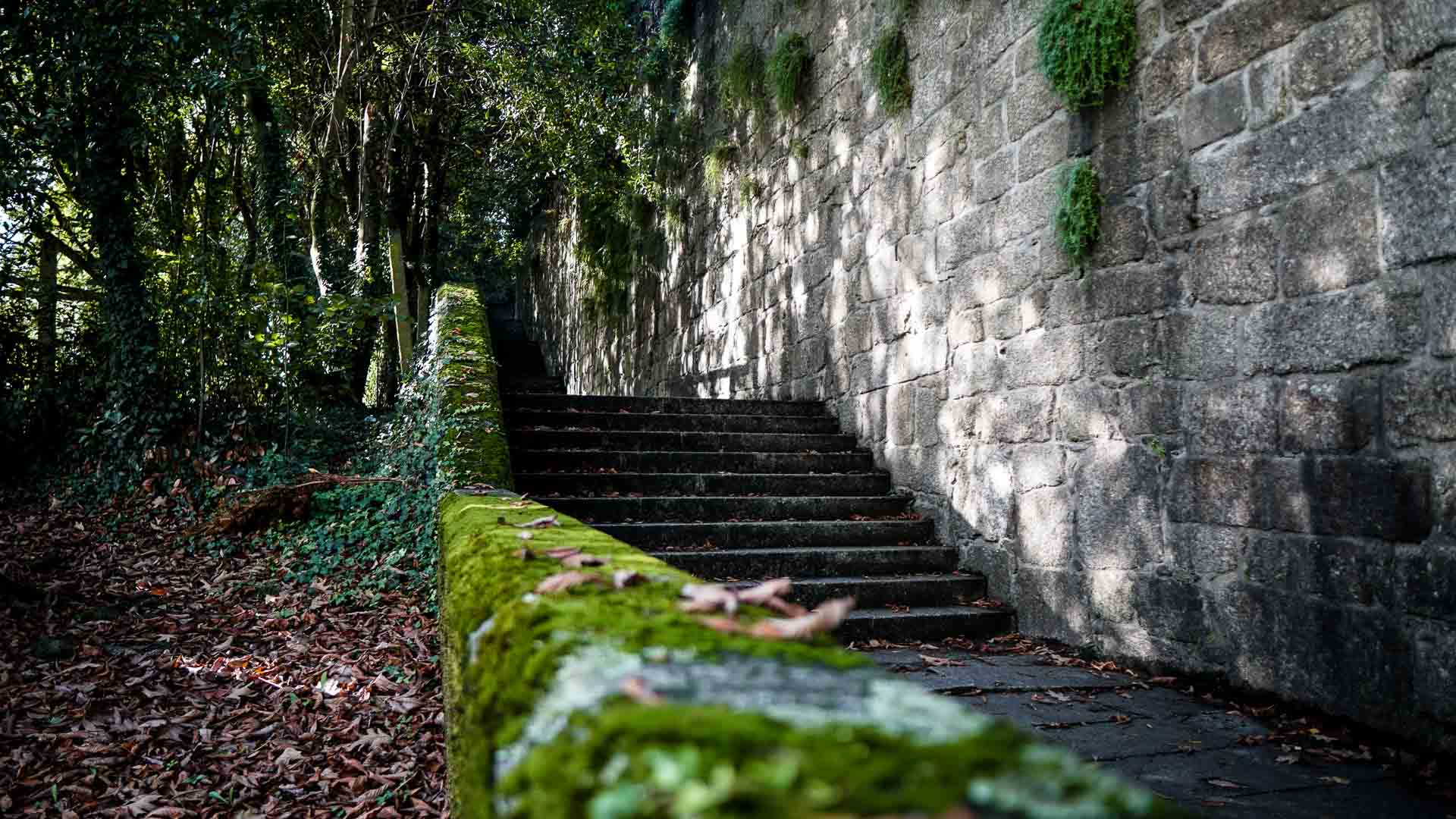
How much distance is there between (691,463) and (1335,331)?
13.2ft

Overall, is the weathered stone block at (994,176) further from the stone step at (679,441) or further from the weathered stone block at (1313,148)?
the stone step at (679,441)

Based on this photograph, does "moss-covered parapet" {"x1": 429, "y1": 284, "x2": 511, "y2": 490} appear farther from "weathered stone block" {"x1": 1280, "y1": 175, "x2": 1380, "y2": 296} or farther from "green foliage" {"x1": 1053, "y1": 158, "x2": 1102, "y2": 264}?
"weathered stone block" {"x1": 1280, "y1": 175, "x2": 1380, "y2": 296}

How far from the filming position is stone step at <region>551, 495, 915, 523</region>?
539 cm

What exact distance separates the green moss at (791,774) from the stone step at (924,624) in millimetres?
3798

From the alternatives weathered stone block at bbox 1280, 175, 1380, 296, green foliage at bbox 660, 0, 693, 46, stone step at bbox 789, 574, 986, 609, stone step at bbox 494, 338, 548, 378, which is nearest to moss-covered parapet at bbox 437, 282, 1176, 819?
weathered stone block at bbox 1280, 175, 1380, 296

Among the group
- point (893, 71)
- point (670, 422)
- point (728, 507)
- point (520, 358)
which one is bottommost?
point (728, 507)

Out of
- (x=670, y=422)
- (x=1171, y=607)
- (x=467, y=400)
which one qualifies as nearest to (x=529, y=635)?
(x=1171, y=607)

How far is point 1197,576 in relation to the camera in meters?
3.71

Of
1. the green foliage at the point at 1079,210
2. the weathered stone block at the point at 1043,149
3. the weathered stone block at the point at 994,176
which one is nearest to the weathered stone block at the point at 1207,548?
the green foliage at the point at 1079,210

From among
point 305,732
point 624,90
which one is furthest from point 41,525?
point 624,90

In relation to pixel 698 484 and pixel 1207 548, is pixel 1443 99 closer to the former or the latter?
pixel 1207 548

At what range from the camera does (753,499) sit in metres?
5.73

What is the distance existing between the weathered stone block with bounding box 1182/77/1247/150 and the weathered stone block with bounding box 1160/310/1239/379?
72cm

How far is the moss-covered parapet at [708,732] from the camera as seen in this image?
676 millimetres
